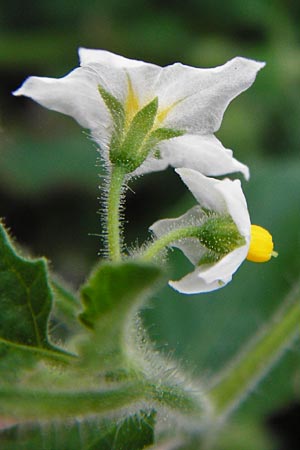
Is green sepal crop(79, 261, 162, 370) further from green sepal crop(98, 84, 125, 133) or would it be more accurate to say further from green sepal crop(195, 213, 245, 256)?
green sepal crop(98, 84, 125, 133)

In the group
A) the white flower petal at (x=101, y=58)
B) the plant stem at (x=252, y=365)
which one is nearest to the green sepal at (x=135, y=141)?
the white flower petal at (x=101, y=58)

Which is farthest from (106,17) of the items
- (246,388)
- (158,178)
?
(246,388)

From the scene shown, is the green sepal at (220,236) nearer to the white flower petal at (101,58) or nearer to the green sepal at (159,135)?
the green sepal at (159,135)

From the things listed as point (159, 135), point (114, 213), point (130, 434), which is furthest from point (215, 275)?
point (130, 434)

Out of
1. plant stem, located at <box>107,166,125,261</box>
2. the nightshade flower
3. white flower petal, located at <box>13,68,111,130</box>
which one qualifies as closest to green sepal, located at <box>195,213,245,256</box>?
the nightshade flower

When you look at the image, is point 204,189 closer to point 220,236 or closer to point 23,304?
point 220,236

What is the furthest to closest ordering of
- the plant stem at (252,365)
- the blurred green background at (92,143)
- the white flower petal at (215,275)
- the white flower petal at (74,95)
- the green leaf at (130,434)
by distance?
the blurred green background at (92,143) → the plant stem at (252,365) → the green leaf at (130,434) → the white flower petal at (74,95) → the white flower petal at (215,275)

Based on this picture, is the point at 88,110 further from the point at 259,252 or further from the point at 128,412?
the point at 128,412
